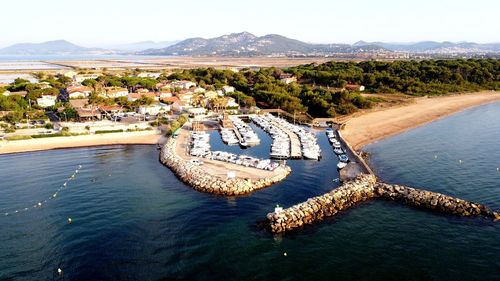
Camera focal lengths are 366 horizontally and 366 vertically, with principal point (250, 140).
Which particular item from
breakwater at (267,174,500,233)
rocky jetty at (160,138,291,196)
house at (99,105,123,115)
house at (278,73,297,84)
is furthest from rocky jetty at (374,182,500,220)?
house at (278,73,297,84)

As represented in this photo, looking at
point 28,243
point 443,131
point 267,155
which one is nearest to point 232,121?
point 267,155

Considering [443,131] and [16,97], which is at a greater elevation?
[16,97]

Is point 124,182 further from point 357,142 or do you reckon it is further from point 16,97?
point 16,97

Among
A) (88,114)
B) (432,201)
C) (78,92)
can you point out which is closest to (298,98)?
(88,114)

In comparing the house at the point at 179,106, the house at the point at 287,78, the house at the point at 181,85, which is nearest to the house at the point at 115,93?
the house at the point at 181,85

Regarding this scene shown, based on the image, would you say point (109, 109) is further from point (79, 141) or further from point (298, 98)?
point (298, 98)

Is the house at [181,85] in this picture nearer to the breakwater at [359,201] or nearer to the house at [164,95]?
the house at [164,95]

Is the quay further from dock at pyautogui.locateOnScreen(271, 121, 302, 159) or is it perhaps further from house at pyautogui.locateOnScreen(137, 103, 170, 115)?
house at pyautogui.locateOnScreen(137, 103, 170, 115)
